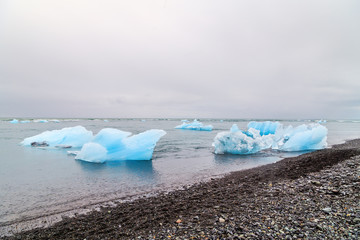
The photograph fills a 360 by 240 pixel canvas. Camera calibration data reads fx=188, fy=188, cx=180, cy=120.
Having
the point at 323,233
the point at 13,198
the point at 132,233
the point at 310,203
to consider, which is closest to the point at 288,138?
the point at 310,203

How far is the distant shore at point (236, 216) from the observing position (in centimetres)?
251

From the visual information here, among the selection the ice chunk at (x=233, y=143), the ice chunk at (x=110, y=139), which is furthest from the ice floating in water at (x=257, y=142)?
the ice chunk at (x=110, y=139)

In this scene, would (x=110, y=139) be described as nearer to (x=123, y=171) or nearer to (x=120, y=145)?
(x=120, y=145)

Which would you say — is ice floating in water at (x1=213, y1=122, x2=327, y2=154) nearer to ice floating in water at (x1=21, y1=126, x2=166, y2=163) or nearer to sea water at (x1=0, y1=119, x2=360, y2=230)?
sea water at (x1=0, y1=119, x2=360, y2=230)

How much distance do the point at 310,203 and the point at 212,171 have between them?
182 inches

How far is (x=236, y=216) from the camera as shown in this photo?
3064 millimetres

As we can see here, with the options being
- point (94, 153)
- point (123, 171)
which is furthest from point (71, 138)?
point (123, 171)

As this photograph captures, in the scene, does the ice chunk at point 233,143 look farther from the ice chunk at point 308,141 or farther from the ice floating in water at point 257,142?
the ice chunk at point 308,141

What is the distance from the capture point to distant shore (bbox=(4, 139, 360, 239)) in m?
2.51

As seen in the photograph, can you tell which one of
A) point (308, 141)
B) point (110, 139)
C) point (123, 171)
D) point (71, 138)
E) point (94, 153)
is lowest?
point (123, 171)

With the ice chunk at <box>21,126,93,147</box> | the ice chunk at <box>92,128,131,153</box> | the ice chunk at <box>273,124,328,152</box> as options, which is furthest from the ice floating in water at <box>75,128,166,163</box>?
the ice chunk at <box>273,124,328,152</box>

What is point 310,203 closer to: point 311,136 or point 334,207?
point 334,207

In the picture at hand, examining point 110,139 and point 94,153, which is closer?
point 94,153

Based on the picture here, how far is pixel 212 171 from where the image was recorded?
7711mm
